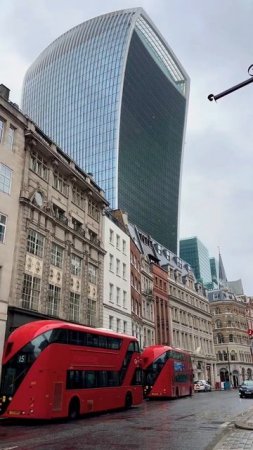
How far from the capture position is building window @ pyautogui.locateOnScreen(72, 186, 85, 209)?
43.8 m

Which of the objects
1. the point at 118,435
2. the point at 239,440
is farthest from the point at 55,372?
the point at 239,440

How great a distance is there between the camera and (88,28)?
177875mm

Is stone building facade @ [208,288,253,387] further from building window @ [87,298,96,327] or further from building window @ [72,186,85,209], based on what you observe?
building window @ [72,186,85,209]

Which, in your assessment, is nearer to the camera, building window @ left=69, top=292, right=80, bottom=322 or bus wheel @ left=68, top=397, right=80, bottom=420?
bus wheel @ left=68, top=397, right=80, bottom=420

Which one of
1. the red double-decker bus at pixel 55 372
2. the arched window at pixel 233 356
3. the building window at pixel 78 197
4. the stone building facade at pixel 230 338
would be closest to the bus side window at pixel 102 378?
the red double-decker bus at pixel 55 372

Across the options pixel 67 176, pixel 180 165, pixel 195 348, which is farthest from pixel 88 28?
pixel 67 176

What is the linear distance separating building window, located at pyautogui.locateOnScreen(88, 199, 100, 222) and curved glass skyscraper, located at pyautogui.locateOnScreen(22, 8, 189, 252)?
9388 cm

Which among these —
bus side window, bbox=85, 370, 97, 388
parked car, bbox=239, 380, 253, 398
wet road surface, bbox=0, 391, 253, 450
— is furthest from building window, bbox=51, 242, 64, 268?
parked car, bbox=239, 380, 253, 398

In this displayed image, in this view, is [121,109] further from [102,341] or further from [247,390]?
[102,341]

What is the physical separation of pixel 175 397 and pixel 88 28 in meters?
171

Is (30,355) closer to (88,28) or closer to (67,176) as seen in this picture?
(67,176)

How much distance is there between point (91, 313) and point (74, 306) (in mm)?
3891

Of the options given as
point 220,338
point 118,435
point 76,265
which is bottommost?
point 118,435

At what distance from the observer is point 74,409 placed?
71.2ft
